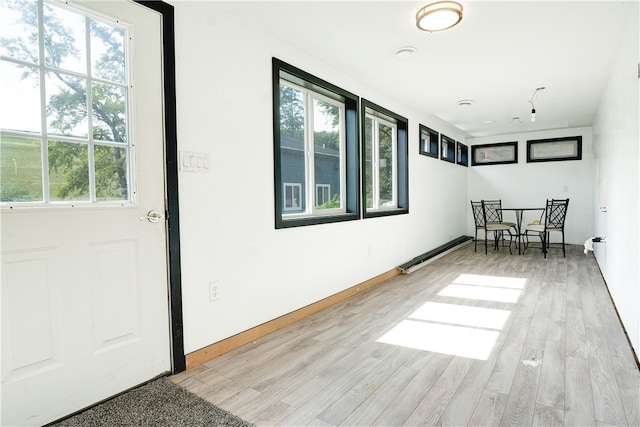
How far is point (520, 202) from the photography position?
7.33 metres

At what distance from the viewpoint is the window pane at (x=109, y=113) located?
5.66 feet

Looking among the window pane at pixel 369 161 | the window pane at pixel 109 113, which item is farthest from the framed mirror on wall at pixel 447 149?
the window pane at pixel 109 113

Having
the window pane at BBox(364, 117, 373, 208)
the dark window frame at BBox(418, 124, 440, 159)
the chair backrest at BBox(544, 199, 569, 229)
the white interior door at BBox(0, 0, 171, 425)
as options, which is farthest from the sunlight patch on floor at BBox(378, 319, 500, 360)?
the chair backrest at BBox(544, 199, 569, 229)

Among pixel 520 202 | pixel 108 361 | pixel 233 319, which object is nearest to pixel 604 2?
pixel 233 319

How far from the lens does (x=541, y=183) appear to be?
7.14 m

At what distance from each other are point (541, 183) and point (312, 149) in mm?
5918

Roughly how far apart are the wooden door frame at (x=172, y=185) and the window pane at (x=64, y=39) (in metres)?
0.40

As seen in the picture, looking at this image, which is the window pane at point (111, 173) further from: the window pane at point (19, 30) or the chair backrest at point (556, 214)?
the chair backrest at point (556, 214)

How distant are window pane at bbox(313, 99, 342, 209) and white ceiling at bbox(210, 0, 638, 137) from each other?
0.43 metres

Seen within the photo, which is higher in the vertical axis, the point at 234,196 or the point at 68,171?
the point at 68,171

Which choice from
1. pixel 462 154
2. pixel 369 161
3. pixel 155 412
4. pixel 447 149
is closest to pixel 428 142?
pixel 447 149

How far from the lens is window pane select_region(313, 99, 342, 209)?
3.40 metres

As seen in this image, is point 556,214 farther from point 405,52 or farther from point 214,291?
point 214,291

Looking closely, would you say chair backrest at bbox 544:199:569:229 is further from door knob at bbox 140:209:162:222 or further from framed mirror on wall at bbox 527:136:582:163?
door knob at bbox 140:209:162:222
